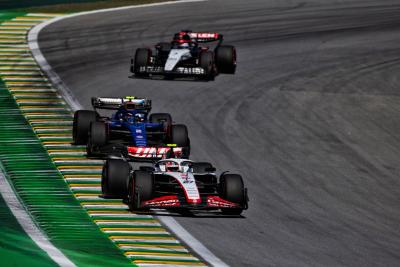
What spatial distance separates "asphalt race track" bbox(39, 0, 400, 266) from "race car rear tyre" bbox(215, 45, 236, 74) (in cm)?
43

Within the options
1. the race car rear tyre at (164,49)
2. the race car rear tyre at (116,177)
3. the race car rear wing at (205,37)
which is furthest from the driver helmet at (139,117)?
the race car rear wing at (205,37)

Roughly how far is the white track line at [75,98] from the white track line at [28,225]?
8.76 ft

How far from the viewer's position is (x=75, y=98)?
115 ft

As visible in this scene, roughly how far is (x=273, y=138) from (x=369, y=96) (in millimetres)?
6607

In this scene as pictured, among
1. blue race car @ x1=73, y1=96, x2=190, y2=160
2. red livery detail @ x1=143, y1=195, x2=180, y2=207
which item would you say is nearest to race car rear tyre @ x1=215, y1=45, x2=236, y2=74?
blue race car @ x1=73, y1=96, x2=190, y2=160

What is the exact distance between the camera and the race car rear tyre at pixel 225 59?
38844mm

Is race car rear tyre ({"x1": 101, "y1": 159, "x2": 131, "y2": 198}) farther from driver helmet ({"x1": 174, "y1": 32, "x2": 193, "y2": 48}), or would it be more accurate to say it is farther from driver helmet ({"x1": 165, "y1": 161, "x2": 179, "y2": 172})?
driver helmet ({"x1": 174, "y1": 32, "x2": 193, "y2": 48})

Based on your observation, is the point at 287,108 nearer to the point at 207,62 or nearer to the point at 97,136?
the point at 207,62

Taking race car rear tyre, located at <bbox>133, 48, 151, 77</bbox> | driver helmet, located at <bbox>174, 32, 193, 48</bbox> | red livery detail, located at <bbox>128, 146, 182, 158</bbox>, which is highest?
driver helmet, located at <bbox>174, 32, 193, 48</bbox>

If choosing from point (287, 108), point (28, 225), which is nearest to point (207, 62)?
point (287, 108)

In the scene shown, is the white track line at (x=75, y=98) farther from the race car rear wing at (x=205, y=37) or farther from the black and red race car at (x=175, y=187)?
the race car rear wing at (x=205, y=37)

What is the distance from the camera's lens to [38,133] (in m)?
30.2

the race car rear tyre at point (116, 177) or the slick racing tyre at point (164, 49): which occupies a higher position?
the slick racing tyre at point (164, 49)

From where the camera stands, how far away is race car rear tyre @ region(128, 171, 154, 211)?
22.5 meters
